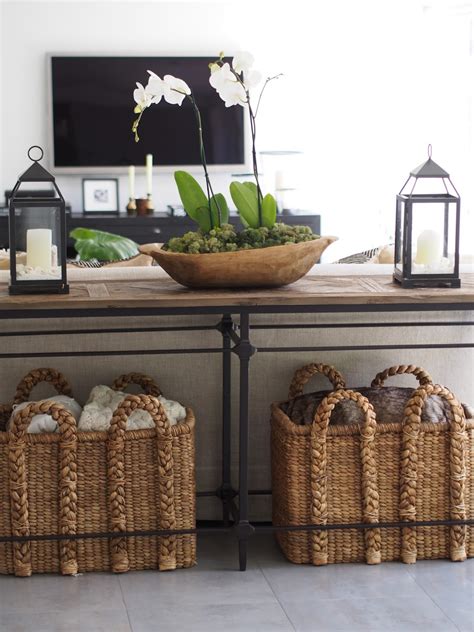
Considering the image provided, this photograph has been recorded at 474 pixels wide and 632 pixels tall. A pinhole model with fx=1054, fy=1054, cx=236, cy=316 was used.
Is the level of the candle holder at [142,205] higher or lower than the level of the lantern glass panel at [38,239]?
higher

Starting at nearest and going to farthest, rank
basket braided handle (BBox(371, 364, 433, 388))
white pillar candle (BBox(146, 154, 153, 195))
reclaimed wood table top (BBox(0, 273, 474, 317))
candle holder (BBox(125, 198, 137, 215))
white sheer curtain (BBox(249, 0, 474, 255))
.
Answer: reclaimed wood table top (BBox(0, 273, 474, 317)) < basket braided handle (BBox(371, 364, 433, 388)) < white pillar candle (BBox(146, 154, 153, 195)) < candle holder (BBox(125, 198, 137, 215)) < white sheer curtain (BBox(249, 0, 474, 255))

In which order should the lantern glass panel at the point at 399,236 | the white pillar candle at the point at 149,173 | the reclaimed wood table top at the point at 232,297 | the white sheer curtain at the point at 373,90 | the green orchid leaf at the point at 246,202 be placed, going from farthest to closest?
the white sheer curtain at the point at 373,90, the white pillar candle at the point at 149,173, the lantern glass panel at the point at 399,236, the green orchid leaf at the point at 246,202, the reclaimed wood table top at the point at 232,297

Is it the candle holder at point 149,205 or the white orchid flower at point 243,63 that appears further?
the candle holder at point 149,205

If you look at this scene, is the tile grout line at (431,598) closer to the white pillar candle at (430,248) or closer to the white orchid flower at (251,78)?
the white pillar candle at (430,248)

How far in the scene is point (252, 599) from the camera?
2.88 m

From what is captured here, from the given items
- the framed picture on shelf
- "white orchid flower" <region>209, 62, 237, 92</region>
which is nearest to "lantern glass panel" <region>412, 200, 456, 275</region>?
"white orchid flower" <region>209, 62, 237, 92</region>

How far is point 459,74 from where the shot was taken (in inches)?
299

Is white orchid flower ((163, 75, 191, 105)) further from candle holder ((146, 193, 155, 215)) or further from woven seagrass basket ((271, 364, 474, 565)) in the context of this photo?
candle holder ((146, 193, 155, 215))

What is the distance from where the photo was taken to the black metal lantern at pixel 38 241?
117 inches

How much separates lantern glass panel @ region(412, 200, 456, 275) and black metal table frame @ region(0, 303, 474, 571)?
145mm

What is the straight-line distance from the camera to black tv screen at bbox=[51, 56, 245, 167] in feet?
24.6

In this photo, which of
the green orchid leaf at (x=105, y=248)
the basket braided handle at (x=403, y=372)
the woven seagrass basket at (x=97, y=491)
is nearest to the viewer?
the woven seagrass basket at (x=97, y=491)

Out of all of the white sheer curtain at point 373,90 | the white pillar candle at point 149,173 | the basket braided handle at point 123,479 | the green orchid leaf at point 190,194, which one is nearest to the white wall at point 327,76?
the white sheer curtain at point 373,90

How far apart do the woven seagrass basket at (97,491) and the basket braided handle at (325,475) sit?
0.36 metres
